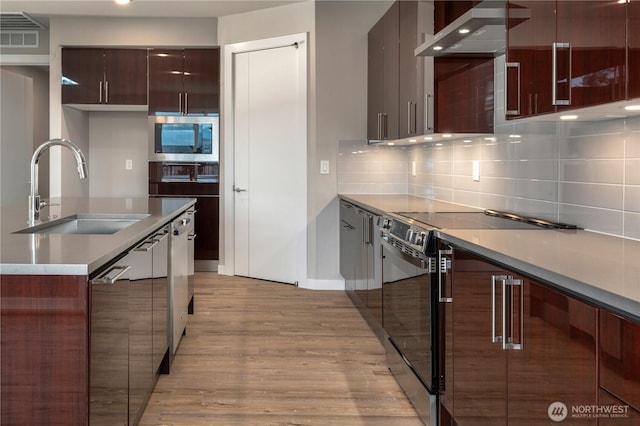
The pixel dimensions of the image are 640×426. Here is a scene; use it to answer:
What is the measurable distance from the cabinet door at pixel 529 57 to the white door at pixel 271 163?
3.35 m

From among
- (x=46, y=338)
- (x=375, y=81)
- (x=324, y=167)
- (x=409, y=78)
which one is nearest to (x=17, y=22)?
(x=324, y=167)

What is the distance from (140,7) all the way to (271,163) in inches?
81.3

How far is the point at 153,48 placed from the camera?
20.3 ft

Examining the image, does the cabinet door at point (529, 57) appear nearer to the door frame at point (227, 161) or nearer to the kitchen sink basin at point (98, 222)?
the kitchen sink basin at point (98, 222)

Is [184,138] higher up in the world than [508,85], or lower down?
higher up

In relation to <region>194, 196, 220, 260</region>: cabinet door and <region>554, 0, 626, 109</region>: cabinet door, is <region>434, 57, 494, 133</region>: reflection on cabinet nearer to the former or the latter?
<region>554, 0, 626, 109</region>: cabinet door

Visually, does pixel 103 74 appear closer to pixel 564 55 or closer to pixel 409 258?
pixel 409 258

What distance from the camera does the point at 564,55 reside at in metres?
1.85

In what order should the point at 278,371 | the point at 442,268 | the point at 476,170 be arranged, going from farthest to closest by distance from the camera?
1. the point at 476,170
2. the point at 278,371
3. the point at 442,268

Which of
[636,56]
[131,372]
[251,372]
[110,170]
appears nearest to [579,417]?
[636,56]

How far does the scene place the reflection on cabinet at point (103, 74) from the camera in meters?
6.21

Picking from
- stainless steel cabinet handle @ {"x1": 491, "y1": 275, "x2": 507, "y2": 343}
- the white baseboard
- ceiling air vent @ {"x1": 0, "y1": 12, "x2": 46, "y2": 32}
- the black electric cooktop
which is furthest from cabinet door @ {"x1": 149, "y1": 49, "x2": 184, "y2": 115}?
stainless steel cabinet handle @ {"x1": 491, "y1": 275, "x2": 507, "y2": 343}

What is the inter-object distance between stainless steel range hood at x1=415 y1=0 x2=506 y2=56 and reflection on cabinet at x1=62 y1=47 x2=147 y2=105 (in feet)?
12.7

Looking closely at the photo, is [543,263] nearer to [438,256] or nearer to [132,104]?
[438,256]
